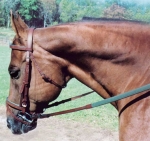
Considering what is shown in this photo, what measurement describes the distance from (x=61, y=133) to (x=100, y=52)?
5.00 metres

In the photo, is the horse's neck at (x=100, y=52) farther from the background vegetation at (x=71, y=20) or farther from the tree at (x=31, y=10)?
the tree at (x=31, y=10)

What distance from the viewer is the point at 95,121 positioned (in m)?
8.44

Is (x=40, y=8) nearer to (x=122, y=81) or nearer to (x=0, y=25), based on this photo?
(x=0, y=25)

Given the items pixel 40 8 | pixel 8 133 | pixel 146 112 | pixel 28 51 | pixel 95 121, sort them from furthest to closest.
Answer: pixel 40 8
pixel 95 121
pixel 8 133
pixel 28 51
pixel 146 112

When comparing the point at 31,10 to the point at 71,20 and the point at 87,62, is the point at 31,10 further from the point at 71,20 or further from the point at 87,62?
the point at 87,62

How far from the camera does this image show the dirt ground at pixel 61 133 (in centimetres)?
709

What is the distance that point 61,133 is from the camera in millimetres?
7395

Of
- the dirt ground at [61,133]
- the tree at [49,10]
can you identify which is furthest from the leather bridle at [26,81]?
the tree at [49,10]

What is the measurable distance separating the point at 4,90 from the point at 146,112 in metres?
10.8

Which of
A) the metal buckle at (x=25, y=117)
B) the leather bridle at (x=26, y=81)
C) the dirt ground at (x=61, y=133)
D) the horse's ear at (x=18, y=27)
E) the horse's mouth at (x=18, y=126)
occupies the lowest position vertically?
the dirt ground at (x=61, y=133)

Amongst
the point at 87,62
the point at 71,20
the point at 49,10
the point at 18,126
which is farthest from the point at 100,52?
the point at 49,10

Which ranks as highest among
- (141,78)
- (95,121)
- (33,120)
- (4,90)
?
(141,78)

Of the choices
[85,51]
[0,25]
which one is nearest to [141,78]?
[85,51]

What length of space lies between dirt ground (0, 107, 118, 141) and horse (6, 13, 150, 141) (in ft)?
13.7
